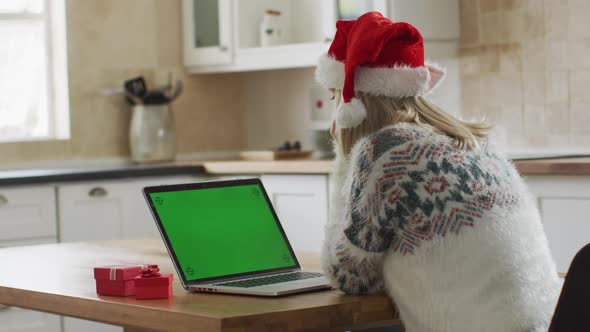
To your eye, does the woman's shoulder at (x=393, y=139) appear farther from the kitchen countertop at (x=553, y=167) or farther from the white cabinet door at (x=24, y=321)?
the white cabinet door at (x=24, y=321)

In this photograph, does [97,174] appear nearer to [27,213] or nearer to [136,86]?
[27,213]

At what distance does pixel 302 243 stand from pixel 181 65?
1378mm

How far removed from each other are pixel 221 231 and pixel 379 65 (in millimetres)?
508

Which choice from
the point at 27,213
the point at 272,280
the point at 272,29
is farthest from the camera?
the point at 272,29

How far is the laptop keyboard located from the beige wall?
296cm

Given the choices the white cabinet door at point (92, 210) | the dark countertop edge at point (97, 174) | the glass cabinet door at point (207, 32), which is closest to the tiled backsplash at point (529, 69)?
the glass cabinet door at point (207, 32)

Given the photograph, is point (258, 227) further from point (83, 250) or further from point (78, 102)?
point (78, 102)

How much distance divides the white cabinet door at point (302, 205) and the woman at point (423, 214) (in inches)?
95.0

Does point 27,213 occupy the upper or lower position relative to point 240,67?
lower

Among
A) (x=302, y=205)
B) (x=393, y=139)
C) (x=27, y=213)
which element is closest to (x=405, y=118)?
(x=393, y=139)

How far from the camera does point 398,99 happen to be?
2041mm

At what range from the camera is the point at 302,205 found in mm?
Result: 4531

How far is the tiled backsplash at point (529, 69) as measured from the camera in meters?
4.31

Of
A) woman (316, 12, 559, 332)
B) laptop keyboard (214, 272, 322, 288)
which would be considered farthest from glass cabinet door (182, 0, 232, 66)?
woman (316, 12, 559, 332)
